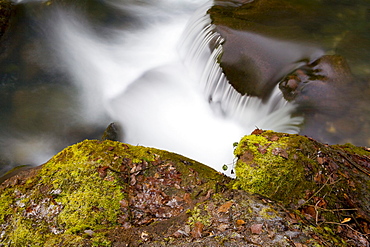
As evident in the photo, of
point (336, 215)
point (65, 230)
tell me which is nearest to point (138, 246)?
point (65, 230)

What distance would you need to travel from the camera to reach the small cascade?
623cm

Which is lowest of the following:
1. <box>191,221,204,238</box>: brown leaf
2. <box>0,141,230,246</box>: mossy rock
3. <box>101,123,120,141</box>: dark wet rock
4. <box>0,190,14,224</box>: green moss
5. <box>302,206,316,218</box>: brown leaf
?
<box>101,123,120,141</box>: dark wet rock

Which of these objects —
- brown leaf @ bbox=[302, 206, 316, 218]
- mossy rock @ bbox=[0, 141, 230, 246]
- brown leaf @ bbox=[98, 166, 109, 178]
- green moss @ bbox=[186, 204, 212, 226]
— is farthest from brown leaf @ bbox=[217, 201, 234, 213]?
brown leaf @ bbox=[98, 166, 109, 178]

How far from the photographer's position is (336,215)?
272 centimetres

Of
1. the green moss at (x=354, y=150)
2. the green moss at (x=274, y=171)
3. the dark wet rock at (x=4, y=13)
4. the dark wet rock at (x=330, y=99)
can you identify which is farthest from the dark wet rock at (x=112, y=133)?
the dark wet rock at (x=4, y=13)

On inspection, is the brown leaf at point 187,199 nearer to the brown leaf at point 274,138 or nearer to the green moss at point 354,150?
the brown leaf at point 274,138

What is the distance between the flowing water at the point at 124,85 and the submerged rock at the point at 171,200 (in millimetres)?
3176

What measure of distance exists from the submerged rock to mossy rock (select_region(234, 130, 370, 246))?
0.01 m

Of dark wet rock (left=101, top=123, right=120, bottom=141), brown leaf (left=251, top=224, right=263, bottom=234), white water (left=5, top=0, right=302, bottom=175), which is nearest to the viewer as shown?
brown leaf (left=251, top=224, right=263, bottom=234)

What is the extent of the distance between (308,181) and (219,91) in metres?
4.59

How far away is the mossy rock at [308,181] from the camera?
2709 mm

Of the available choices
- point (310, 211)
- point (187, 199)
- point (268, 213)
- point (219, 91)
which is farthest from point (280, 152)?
point (219, 91)

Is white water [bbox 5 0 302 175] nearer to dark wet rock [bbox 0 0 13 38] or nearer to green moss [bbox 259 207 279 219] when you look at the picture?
dark wet rock [bbox 0 0 13 38]

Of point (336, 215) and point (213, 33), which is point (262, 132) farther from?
point (213, 33)
